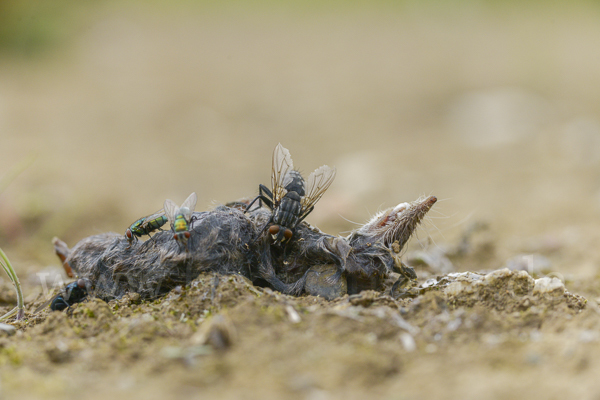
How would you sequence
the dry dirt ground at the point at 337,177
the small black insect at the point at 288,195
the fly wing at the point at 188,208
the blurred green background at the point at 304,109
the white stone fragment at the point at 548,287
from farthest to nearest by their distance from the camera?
the blurred green background at the point at 304,109, the small black insect at the point at 288,195, the fly wing at the point at 188,208, the white stone fragment at the point at 548,287, the dry dirt ground at the point at 337,177

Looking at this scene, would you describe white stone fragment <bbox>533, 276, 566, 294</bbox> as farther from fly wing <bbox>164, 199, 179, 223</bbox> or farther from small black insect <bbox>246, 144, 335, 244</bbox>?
fly wing <bbox>164, 199, 179, 223</bbox>

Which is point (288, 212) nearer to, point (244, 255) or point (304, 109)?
point (244, 255)

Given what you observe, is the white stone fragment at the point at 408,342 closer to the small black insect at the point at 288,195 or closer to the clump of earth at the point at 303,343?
the clump of earth at the point at 303,343

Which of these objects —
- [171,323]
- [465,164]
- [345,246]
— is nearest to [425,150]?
[465,164]

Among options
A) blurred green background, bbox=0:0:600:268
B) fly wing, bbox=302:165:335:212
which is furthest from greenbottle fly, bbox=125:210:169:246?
blurred green background, bbox=0:0:600:268

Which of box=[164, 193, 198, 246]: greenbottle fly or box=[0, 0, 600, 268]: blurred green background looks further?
box=[0, 0, 600, 268]: blurred green background

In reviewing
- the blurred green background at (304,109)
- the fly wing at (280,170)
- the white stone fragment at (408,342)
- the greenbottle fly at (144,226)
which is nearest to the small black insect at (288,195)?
the fly wing at (280,170)

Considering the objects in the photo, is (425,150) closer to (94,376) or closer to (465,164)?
(465,164)

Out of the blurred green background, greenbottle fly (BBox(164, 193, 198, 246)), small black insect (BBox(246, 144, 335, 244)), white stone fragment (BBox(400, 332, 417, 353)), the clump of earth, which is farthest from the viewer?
the blurred green background
